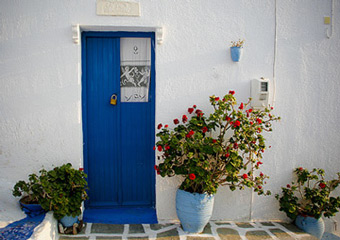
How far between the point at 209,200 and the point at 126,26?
248 cm

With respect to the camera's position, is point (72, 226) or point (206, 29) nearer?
point (72, 226)

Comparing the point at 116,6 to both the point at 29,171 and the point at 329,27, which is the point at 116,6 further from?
the point at 329,27

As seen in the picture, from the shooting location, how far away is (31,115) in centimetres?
368

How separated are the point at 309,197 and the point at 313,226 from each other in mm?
386

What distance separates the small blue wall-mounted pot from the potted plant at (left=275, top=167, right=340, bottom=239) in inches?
70.1

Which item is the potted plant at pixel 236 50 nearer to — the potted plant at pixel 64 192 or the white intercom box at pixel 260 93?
the white intercom box at pixel 260 93

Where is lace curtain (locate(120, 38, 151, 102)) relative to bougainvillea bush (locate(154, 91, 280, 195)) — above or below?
above

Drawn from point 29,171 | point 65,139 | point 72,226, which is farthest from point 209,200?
point 29,171

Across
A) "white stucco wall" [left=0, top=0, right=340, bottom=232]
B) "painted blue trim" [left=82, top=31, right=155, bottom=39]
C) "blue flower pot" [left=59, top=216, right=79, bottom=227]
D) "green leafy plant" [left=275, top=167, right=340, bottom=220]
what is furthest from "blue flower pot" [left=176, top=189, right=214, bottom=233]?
"painted blue trim" [left=82, top=31, right=155, bottom=39]

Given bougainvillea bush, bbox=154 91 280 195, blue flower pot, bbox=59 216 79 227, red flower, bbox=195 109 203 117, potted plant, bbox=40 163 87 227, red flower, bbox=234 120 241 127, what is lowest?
blue flower pot, bbox=59 216 79 227

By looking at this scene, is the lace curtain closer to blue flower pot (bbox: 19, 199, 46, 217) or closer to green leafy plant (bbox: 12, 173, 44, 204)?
green leafy plant (bbox: 12, 173, 44, 204)

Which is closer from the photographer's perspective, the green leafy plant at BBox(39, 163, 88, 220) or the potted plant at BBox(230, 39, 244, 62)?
the green leafy plant at BBox(39, 163, 88, 220)

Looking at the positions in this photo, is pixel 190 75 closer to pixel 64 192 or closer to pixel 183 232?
pixel 183 232

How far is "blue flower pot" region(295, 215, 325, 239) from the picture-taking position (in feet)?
12.5
